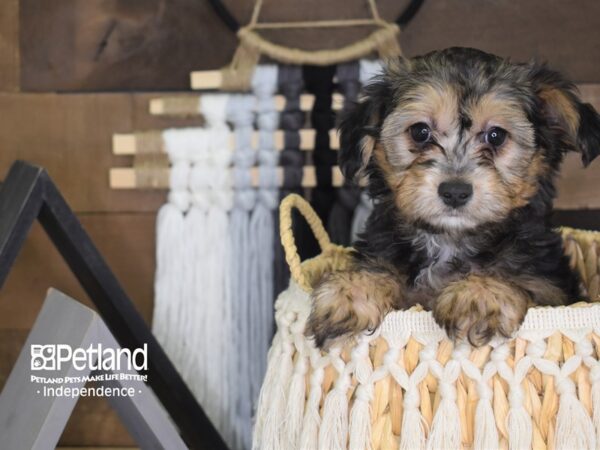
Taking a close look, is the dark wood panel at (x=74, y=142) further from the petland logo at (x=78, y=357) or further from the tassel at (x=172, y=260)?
the petland logo at (x=78, y=357)

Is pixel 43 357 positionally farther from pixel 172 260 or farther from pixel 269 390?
pixel 172 260

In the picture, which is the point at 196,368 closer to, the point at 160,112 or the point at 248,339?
the point at 248,339

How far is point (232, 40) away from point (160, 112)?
326 millimetres

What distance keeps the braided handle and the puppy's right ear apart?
0.16 metres

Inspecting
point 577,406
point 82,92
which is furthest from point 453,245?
point 82,92

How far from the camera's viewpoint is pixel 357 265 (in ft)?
6.14

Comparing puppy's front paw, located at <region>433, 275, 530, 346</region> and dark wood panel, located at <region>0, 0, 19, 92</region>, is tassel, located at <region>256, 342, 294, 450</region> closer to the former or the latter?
puppy's front paw, located at <region>433, 275, 530, 346</region>

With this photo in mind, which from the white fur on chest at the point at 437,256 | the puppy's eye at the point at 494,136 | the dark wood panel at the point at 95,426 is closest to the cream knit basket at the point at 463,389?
the white fur on chest at the point at 437,256

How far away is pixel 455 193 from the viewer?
5.41 ft

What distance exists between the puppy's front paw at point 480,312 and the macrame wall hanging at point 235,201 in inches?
37.9

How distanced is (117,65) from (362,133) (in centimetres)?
104

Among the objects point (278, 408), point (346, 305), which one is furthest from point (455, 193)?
point (278, 408)

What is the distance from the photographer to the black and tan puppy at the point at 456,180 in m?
1.66

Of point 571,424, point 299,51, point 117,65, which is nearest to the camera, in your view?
point 571,424
